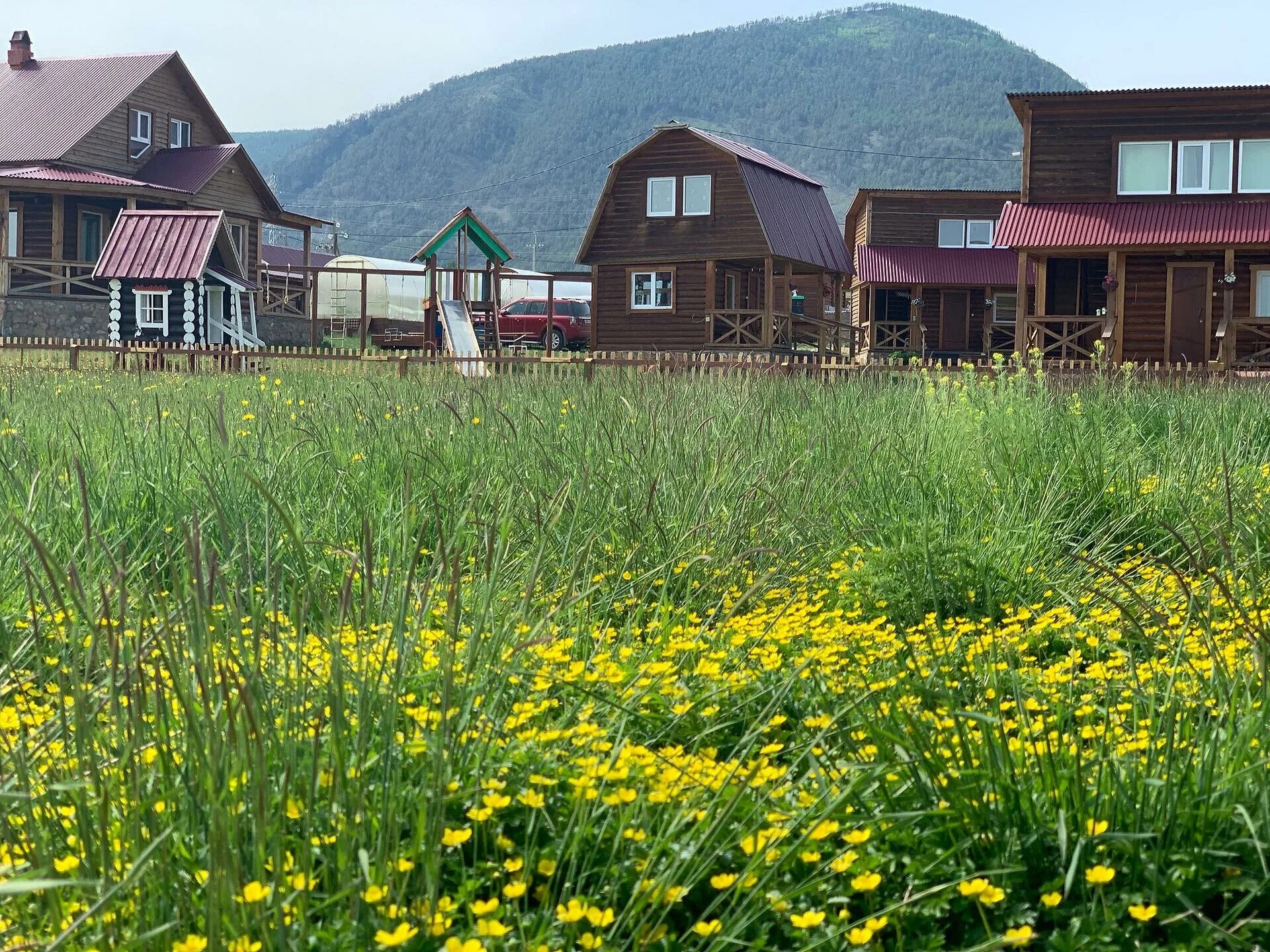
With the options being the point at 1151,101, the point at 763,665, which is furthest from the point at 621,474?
the point at 1151,101

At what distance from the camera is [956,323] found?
1757 inches

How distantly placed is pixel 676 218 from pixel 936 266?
12.5 metres

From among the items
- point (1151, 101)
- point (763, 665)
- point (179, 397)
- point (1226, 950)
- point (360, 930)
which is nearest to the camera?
point (360, 930)

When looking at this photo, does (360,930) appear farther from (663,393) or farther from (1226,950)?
(663,393)

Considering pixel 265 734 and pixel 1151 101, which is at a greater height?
pixel 1151 101

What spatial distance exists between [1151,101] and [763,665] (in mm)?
27134

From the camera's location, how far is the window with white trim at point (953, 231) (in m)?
45.3

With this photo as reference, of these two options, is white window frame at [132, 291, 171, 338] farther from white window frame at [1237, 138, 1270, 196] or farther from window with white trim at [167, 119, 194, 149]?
white window frame at [1237, 138, 1270, 196]

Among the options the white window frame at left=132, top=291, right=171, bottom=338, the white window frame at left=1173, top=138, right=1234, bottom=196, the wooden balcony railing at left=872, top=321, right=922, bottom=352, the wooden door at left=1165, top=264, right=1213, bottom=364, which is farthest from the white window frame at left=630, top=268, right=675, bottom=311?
the white window frame at left=1173, top=138, right=1234, bottom=196

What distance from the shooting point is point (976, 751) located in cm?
251

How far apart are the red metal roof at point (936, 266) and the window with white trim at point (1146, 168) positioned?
604 inches

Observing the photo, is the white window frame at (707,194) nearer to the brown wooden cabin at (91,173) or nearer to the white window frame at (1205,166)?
the white window frame at (1205,166)

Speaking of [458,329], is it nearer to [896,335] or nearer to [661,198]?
[661,198]

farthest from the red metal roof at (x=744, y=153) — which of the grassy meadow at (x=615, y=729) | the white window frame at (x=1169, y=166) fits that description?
the grassy meadow at (x=615, y=729)
